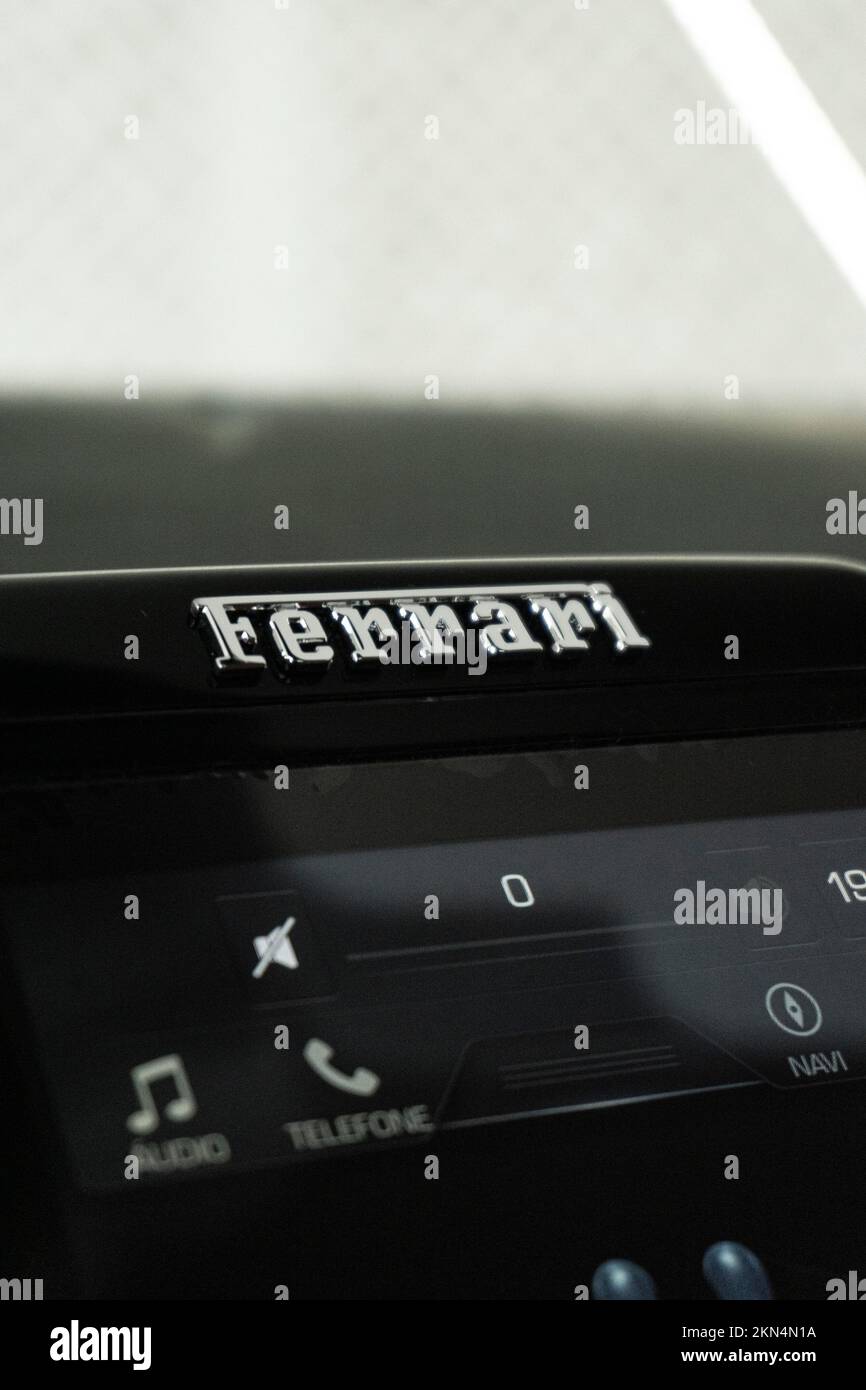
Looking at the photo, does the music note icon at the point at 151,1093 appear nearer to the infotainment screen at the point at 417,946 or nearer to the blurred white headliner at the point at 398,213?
the infotainment screen at the point at 417,946

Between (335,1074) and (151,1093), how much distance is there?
64mm

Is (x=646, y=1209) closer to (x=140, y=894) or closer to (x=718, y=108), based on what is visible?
(x=140, y=894)

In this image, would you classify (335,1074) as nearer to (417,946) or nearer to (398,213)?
(417,946)

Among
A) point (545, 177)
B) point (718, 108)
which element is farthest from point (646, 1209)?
point (718, 108)

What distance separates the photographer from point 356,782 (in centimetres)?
57

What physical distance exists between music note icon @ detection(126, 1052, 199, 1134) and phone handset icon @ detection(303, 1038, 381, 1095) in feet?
0.14

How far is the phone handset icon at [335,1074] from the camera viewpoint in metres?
0.51

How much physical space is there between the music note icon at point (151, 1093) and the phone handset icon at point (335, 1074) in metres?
0.04

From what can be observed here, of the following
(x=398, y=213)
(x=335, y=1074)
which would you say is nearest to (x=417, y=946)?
(x=335, y=1074)

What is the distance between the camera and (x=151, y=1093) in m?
0.48

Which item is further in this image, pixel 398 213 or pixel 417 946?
pixel 398 213

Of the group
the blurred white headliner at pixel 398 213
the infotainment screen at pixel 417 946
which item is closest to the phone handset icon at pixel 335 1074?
the infotainment screen at pixel 417 946
